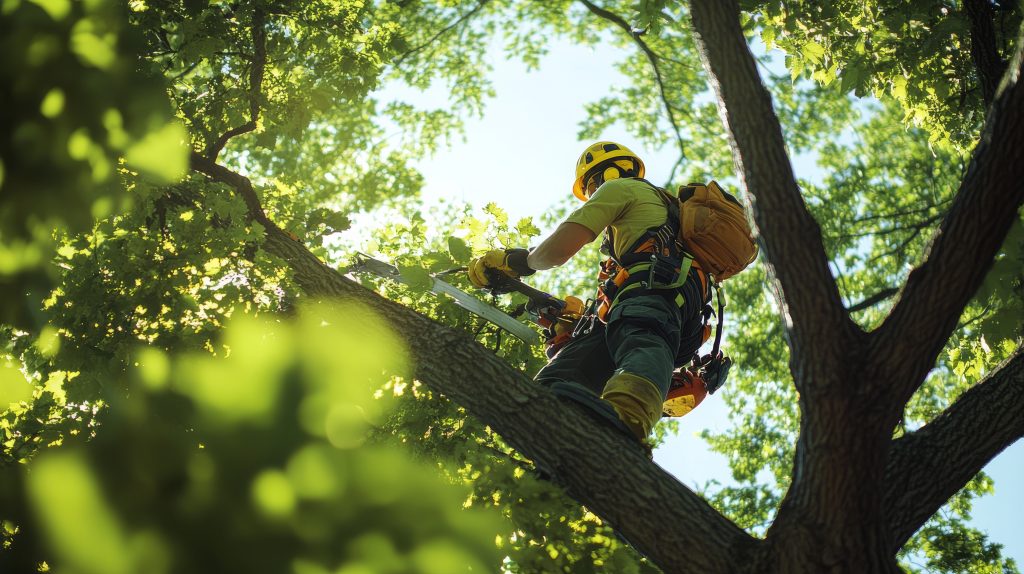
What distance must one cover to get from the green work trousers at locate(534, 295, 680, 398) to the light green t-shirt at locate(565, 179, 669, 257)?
432 mm

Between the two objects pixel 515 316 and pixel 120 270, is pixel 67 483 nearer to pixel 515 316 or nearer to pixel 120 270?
pixel 120 270

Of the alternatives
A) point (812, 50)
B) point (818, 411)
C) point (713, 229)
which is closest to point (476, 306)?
point (713, 229)

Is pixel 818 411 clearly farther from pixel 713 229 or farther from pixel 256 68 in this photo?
pixel 256 68

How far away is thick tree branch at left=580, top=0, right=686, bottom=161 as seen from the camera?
10.6 m

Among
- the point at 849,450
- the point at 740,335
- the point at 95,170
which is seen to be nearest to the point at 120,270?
the point at 95,170

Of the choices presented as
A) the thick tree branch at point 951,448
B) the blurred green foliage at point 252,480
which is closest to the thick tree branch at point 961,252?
the thick tree branch at point 951,448

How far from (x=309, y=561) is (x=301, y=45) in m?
4.90

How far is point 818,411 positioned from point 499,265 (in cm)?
241

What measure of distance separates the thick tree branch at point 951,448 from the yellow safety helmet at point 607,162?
255cm

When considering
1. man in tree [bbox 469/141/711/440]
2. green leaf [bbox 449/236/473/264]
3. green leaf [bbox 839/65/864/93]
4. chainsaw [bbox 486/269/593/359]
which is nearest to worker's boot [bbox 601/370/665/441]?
man in tree [bbox 469/141/711/440]

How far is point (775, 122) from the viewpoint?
2.68 meters

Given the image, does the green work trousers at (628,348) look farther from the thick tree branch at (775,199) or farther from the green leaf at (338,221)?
the green leaf at (338,221)

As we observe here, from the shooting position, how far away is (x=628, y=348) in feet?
12.4

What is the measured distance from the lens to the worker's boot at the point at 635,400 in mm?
3330
